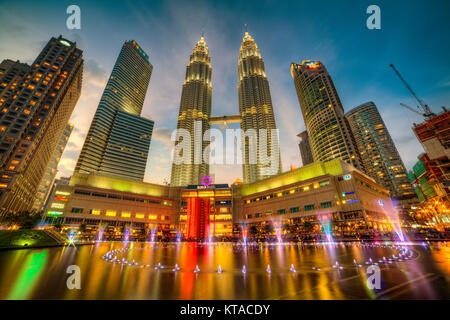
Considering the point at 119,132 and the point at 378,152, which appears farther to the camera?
the point at 378,152

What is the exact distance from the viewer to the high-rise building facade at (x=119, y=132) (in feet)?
442

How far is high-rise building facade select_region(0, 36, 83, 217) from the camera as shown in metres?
77.1

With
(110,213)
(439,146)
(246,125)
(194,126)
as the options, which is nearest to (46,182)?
(110,213)

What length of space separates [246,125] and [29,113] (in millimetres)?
137855

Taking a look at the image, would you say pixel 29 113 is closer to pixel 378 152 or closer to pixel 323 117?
pixel 323 117

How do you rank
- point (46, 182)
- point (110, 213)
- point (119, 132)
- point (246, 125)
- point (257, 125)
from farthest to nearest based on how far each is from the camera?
point (46, 182) < point (246, 125) < point (257, 125) < point (119, 132) < point (110, 213)

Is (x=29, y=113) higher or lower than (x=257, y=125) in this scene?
lower

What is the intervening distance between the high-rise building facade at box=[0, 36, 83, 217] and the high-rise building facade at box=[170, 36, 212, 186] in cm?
8254

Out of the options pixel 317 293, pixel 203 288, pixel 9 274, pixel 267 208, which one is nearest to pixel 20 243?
pixel 9 274

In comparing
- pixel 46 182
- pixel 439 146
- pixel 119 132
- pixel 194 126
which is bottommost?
pixel 439 146

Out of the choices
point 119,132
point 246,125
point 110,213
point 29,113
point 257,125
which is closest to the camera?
point 110,213

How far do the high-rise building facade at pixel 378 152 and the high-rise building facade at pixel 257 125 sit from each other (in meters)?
70.7

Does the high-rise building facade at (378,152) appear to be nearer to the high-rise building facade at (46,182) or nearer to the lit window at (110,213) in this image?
the lit window at (110,213)

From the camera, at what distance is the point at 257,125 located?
532 feet
